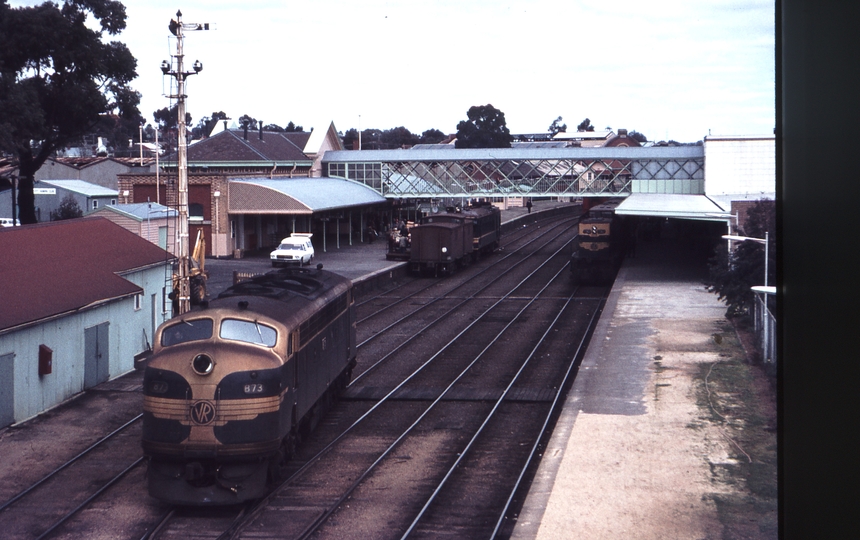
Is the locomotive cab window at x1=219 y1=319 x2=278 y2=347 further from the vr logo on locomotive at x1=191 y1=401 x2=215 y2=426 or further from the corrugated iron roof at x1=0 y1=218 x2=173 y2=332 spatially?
the corrugated iron roof at x1=0 y1=218 x2=173 y2=332

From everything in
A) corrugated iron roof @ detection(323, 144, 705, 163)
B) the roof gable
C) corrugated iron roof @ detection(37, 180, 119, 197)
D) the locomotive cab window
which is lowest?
the locomotive cab window

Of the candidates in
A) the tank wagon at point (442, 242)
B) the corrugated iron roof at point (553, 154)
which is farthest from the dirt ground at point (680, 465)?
the corrugated iron roof at point (553, 154)

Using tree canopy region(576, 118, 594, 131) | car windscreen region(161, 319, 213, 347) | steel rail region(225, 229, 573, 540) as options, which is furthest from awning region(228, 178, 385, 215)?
tree canopy region(576, 118, 594, 131)

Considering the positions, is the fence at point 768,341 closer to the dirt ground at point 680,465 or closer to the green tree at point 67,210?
the dirt ground at point 680,465

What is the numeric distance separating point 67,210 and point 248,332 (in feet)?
124

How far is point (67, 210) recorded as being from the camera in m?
44.2

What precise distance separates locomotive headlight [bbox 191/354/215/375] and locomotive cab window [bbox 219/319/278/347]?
0.36 m

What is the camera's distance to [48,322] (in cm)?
1571

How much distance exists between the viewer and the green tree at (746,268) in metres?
22.9

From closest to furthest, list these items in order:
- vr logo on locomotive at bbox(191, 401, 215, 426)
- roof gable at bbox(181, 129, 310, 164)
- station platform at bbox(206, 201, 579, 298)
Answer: vr logo on locomotive at bbox(191, 401, 215, 426) → station platform at bbox(206, 201, 579, 298) → roof gable at bbox(181, 129, 310, 164)

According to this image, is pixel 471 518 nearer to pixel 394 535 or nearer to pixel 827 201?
pixel 394 535

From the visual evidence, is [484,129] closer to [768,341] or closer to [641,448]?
[768,341]

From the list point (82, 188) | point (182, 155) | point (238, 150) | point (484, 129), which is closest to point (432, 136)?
point (484, 129)

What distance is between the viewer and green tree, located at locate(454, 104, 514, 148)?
383 ft
